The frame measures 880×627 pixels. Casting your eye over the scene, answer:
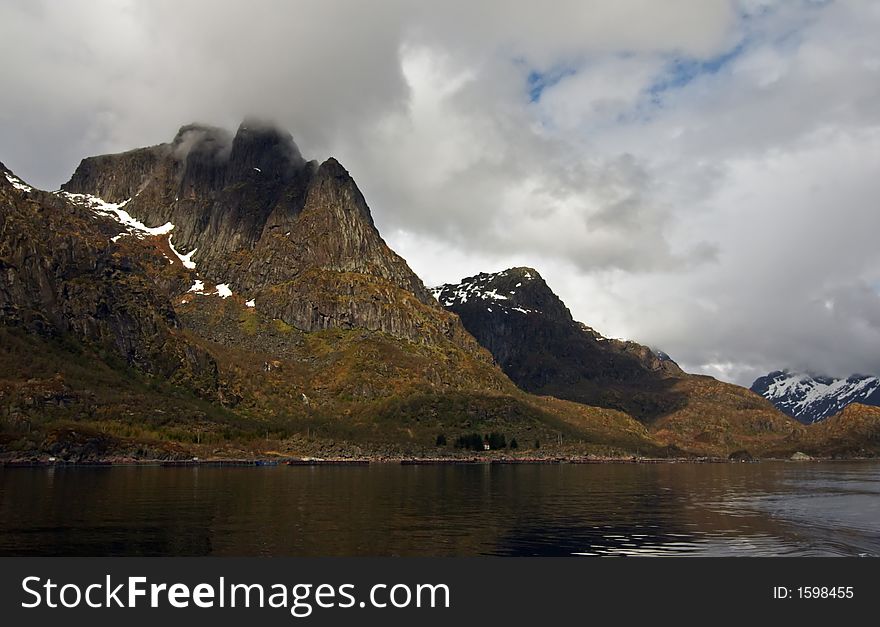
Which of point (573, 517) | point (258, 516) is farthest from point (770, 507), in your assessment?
point (258, 516)

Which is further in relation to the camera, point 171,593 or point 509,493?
point 509,493

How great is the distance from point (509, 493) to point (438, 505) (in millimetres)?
41027

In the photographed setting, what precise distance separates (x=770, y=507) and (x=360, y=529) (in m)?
89.0

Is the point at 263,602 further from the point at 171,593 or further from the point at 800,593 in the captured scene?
the point at 800,593

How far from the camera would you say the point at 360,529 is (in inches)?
3964

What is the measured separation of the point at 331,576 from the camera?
213 ft

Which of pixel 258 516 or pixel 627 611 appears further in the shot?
pixel 258 516

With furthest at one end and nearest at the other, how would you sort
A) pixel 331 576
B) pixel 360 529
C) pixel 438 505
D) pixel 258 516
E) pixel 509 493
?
pixel 509 493
pixel 438 505
pixel 258 516
pixel 360 529
pixel 331 576

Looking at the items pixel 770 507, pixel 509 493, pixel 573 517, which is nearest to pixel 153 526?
pixel 573 517

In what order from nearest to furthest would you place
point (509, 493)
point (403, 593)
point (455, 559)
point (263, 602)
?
point (263, 602) < point (403, 593) < point (455, 559) < point (509, 493)

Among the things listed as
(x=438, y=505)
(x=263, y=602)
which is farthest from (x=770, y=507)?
(x=263, y=602)

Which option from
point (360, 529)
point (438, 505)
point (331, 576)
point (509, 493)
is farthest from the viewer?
point (509, 493)

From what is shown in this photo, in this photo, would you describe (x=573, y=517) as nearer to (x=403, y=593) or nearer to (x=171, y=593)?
(x=403, y=593)

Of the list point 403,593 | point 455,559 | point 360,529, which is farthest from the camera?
point 360,529
